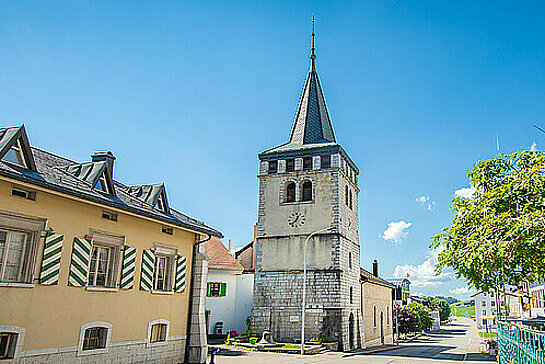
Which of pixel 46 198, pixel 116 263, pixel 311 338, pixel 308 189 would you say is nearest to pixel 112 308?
pixel 116 263

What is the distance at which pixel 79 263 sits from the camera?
1370 centimetres

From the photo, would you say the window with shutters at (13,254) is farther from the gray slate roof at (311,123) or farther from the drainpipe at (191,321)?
the gray slate roof at (311,123)

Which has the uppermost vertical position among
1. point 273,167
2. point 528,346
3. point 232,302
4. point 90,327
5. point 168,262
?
point 273,167

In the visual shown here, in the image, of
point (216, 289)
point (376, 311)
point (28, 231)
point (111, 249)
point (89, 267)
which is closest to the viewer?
point (28, 231)

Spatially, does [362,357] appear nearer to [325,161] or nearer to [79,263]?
[325,161]

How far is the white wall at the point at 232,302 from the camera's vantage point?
114 ft

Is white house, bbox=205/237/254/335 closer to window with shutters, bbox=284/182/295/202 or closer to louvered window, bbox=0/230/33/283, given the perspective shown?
window with shutters, bbox=284/182/295/202

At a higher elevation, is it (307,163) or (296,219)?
(307,163)

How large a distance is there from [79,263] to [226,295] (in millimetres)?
22902

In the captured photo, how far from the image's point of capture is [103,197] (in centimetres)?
1423

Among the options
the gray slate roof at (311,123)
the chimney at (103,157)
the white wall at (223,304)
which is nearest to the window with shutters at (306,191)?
the gray slate roof at (311,123)

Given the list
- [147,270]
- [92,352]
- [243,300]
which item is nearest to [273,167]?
[243,300]

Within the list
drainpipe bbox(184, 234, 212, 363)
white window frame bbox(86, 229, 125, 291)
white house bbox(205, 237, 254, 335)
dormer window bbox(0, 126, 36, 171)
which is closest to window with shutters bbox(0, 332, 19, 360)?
white window frame bbox(86, 229, 125, 291)

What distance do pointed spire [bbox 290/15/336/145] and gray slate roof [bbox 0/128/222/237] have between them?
2090cm
